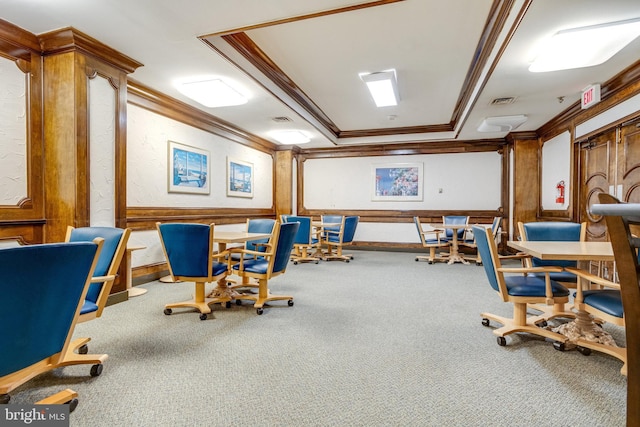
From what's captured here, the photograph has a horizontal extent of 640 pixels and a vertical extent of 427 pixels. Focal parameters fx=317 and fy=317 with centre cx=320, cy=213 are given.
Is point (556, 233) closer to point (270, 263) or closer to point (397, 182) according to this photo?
point (270, 263)

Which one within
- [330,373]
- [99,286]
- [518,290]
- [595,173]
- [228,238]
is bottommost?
[330,373]

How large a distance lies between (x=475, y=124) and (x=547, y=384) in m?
5.09

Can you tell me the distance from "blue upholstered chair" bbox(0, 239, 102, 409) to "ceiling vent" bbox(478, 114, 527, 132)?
229 inches

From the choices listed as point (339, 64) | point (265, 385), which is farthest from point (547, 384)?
point (339, 64)

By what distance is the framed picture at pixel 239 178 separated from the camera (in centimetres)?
640

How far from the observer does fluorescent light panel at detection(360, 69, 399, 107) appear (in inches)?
165

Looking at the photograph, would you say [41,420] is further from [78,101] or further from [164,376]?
[78,101]

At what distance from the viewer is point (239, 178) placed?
264 inches

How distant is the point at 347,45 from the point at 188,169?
10.6 ft

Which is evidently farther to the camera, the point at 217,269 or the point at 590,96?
the point at 590,96

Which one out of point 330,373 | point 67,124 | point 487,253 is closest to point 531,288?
point 487,253

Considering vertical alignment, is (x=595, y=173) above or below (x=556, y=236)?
above

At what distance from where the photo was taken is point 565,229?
3143mm

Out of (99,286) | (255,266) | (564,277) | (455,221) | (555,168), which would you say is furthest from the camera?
(455,221)
